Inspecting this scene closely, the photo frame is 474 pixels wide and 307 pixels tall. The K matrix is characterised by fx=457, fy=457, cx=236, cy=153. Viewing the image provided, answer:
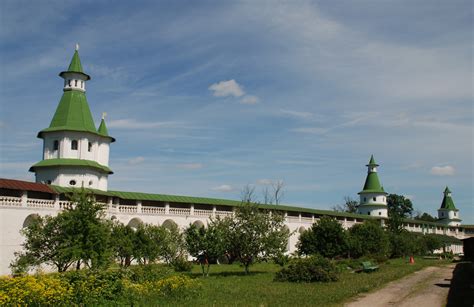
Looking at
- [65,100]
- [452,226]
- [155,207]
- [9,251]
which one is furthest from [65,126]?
[452,226]

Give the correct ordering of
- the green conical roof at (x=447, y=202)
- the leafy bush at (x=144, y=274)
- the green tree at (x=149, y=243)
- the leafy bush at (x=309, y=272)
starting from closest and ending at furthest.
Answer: the leafy bush at (x=144, y=274), the leafy bush at (x=309, y=272), the green tree at (x=149, y=243), the green conical roof at (x=447, y=202)

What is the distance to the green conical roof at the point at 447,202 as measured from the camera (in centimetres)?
10899

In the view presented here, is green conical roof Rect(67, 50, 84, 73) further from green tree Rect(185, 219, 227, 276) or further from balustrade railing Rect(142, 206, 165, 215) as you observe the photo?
green tree Rect(185, 219, 227, 276)

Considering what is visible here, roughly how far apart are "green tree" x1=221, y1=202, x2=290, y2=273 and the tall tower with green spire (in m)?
14.4

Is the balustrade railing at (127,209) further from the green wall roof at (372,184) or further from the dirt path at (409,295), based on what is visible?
the green wall roof at (372,184)

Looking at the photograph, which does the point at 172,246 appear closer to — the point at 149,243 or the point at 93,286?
the point at 149,243

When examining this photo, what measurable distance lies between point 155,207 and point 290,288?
20.4 metres

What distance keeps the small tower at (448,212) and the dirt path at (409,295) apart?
9176cm

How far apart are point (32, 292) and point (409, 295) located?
48.8 ft

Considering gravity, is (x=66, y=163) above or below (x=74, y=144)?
below

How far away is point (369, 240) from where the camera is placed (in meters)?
47.0

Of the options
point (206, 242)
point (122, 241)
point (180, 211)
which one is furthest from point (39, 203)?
point (180, 211)

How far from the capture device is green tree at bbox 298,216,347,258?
3964 cm

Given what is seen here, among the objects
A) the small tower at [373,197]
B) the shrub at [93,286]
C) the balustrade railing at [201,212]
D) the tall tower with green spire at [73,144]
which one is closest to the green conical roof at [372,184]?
the small tower at [373,197]
